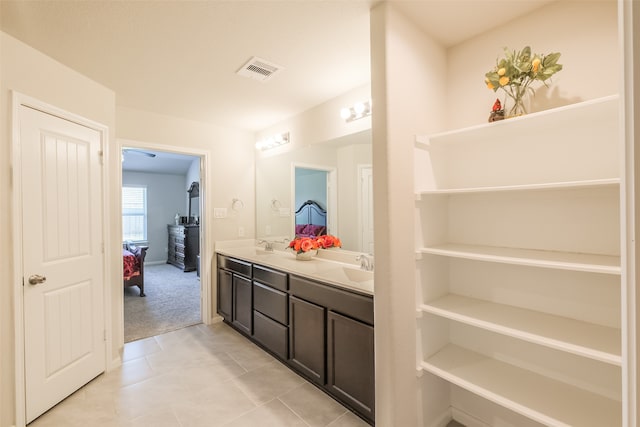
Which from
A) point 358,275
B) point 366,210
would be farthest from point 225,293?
point 366,210

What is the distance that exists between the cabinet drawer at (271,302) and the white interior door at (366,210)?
85cm

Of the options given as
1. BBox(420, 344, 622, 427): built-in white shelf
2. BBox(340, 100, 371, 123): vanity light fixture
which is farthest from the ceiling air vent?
BBox(420, 344, 622, 427): built-in white shelf

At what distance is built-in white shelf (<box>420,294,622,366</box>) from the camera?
47.3 inches

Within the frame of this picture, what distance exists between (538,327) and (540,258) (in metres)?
0.34

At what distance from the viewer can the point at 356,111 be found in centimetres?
254

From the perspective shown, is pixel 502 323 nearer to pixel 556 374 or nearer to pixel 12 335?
pixel 556 374

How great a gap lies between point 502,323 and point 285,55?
214 cm

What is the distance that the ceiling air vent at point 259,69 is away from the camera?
2.16 m

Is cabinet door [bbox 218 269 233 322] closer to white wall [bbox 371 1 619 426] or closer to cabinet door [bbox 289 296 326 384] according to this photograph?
cabinet door [bbox 289 296 326 384]

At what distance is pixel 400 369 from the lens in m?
1.61

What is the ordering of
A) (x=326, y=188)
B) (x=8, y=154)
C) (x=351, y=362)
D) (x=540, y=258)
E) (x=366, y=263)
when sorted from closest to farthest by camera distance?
(x=540, y=258), (x=8, y=154), (x=351, y=362), (x=366, y=263), (x=326, y=188)

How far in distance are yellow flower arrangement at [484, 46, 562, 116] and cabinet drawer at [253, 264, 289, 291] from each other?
201 centimetres

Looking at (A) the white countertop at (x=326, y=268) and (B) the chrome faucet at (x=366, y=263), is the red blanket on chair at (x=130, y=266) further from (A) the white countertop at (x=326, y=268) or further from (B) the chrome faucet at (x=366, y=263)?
(B) the chrome faucet at (x=366, y=263)

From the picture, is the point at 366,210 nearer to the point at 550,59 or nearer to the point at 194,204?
the point at 550,59
